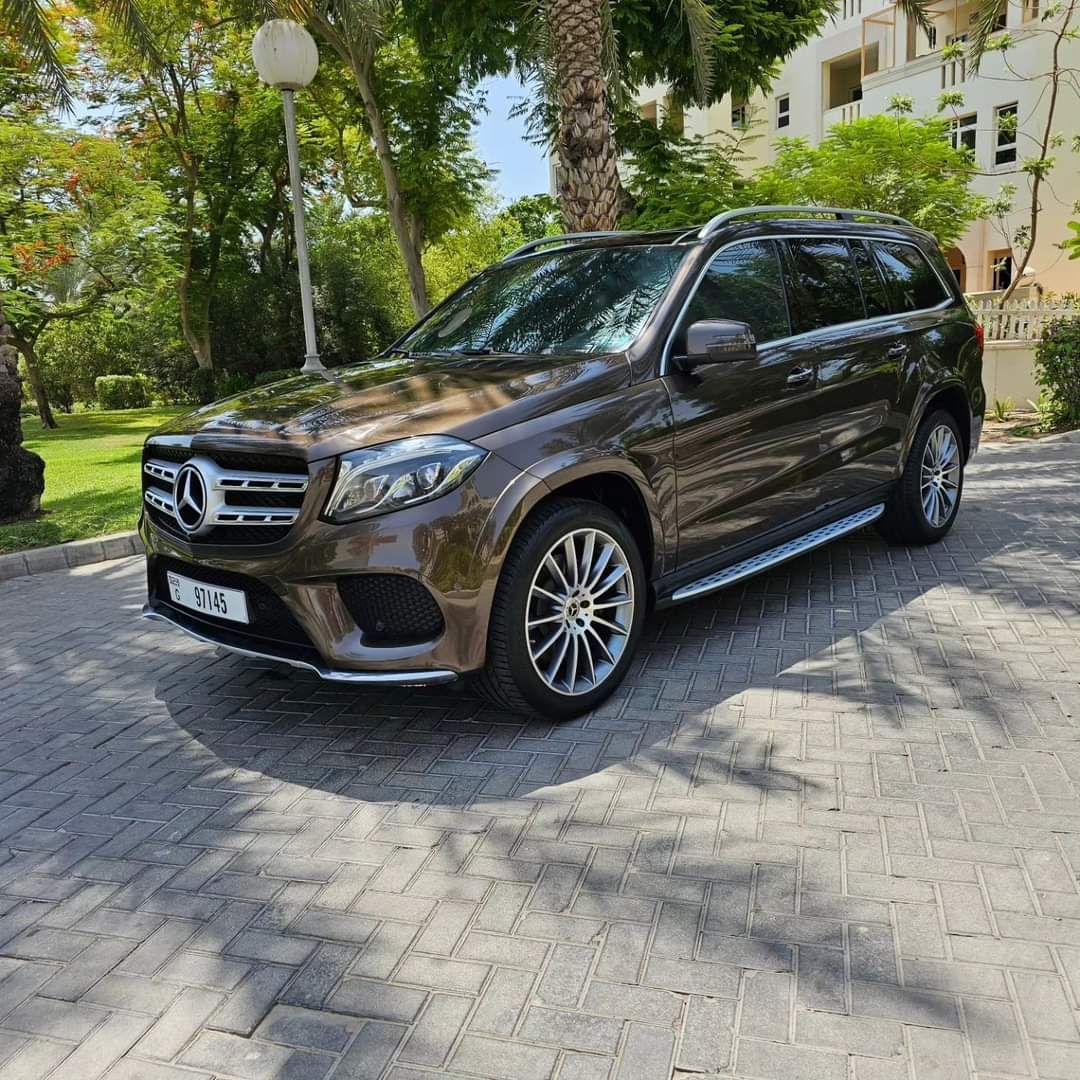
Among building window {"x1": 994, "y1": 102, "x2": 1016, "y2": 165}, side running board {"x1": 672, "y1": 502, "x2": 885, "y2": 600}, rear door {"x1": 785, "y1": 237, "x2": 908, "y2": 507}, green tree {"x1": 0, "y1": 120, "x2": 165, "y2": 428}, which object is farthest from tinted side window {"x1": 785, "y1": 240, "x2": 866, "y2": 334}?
building window {"x1": 994, "y1": 102, "x2": 1016, "y2": 165}

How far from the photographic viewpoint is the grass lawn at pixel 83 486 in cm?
814

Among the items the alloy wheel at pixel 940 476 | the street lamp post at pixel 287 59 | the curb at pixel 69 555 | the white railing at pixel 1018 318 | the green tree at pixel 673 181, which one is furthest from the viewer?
the green tree at pixel 673 181

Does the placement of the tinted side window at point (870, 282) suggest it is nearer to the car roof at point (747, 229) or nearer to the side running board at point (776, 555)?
the car roof at point (747, 229)

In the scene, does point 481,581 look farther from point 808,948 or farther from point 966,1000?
point 966,1000

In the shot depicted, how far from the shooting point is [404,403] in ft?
12.3

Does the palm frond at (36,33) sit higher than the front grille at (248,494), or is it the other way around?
the palm frond at (36,33)

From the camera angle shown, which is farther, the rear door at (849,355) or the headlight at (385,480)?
the rear door at (849,355)

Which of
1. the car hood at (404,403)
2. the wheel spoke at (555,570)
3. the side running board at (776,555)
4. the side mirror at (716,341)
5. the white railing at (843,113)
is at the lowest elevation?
the side running board at (776,555)

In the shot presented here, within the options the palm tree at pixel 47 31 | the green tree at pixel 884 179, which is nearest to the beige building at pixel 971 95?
the green tree at pixel 884 179

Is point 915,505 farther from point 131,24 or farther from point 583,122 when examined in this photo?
point 131,24

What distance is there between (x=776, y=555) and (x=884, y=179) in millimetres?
12540

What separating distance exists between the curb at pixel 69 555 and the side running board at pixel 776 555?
4.77 m

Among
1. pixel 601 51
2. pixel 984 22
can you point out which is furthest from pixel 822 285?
pixel 984 22

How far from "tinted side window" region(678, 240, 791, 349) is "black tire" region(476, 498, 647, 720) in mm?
1027
